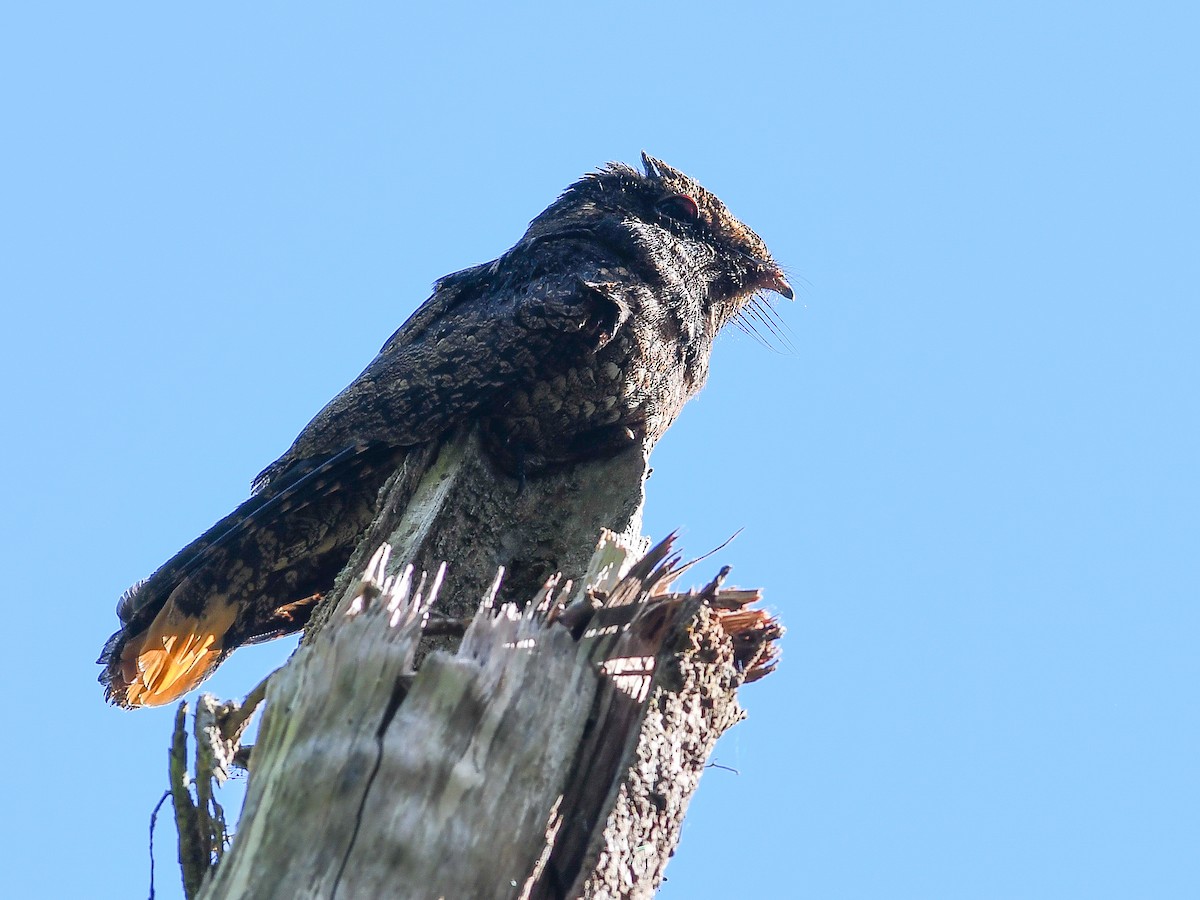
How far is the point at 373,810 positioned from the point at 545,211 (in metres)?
4.53

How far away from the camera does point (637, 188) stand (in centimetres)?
713

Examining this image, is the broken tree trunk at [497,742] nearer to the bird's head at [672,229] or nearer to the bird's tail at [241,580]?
the bird's tail at [241,580]

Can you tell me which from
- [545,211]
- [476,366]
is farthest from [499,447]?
[545,211]

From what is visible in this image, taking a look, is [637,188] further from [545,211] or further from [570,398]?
[570,398]

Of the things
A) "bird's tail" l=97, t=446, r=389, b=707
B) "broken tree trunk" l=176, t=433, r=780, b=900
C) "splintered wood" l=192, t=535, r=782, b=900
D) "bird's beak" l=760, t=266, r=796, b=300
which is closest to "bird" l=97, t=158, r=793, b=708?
"bird's tail" l=97, t=446, r=389, b=707

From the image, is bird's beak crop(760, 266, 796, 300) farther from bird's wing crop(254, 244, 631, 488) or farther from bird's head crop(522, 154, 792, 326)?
bird's wing crop(254, 244, 631, 488)

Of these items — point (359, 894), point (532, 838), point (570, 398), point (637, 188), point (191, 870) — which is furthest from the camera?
point (637, 188)

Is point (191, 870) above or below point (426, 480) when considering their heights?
below

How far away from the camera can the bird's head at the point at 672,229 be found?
657 centimetres

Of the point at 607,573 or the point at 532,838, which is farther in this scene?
the point at 607,573

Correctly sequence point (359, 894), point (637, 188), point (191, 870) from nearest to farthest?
point (359, 894) → point (191, 870) → point (637, 188)

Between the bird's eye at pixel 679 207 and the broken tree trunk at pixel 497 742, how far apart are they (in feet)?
11.1

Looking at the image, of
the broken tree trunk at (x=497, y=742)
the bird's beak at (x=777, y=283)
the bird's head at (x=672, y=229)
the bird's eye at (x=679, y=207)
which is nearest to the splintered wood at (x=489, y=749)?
the broken tree trunk at (x=497, y=742)

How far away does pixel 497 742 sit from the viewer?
10.9 feet
